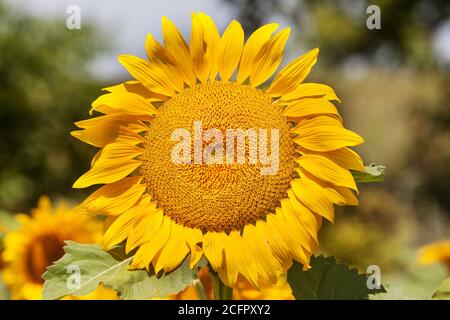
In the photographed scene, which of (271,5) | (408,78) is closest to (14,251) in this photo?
(271,5)

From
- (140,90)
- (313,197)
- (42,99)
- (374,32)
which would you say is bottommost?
(313,197)

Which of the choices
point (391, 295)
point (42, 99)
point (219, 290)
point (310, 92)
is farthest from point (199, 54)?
point (42, 99)

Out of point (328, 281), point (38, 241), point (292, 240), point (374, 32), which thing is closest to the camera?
point (292, 240)

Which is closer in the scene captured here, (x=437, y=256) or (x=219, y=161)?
(x=219, y=161)

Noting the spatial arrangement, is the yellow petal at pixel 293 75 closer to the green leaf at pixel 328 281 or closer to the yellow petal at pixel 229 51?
the yellow petal at pixel 229 51

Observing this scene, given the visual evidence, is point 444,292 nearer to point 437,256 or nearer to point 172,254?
point 172,254

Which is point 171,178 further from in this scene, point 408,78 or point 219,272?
point 408,78

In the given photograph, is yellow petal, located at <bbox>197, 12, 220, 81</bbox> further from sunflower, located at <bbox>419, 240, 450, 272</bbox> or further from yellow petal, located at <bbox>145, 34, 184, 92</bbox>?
sunflower, located at <bbox>419, 240, 450, 272</bbox>

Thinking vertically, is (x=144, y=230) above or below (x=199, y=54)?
below
